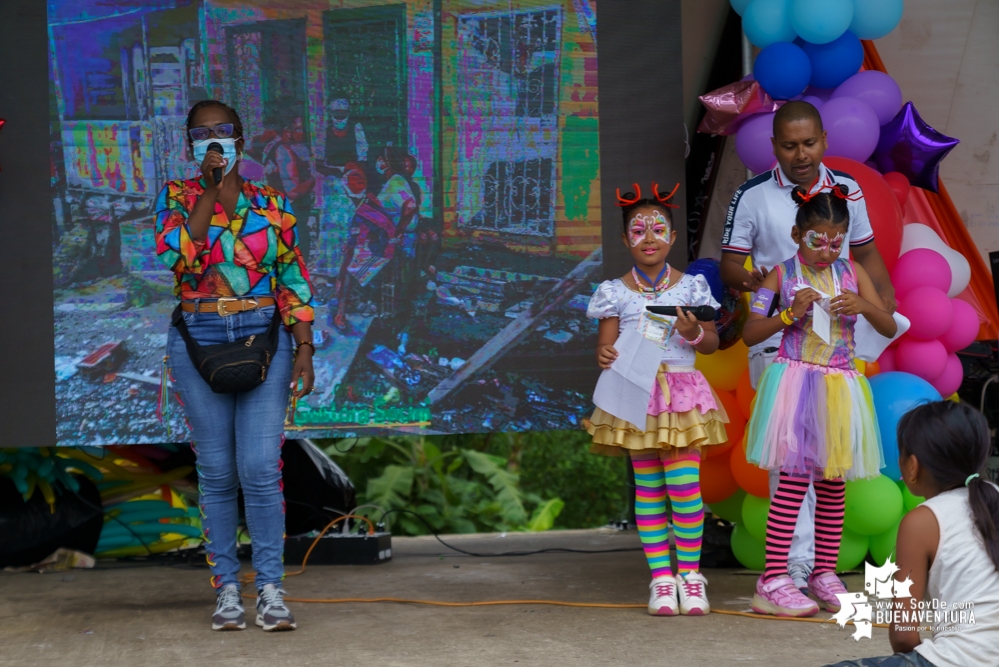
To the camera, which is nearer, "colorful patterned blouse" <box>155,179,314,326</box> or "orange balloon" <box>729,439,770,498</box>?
"colorful patterned blouse" <box>155,179,314,326</box>

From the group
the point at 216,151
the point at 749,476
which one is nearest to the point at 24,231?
the point at 216,151

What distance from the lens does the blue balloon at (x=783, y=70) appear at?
14.1ft

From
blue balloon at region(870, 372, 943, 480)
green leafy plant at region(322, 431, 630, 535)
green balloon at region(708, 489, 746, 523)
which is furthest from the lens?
green leafy plant at region(322, 431, 630, 535)

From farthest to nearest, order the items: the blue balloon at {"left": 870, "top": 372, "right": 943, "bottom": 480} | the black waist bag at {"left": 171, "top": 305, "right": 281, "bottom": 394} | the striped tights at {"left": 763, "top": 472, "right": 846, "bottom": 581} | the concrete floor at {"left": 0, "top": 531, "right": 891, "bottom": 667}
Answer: the blue balloon at {"left": 870, "top": 372, "right": 943, "bottom": 480} < the striped tights at {"left": 763, "top": 472, "right": 846, "bottom": 581} < the black waist bag at {"left": 171, "top": 305, "right": 281, "bottom": 394} < the concrete floor at {"left": 0, "top": 531, "right": 891, "bottom": 667}

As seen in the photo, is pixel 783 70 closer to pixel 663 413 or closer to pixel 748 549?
pixel 663 413

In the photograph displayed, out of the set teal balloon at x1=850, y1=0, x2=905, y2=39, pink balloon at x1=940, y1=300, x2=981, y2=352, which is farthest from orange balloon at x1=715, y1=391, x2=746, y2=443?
teal balloon at x1=850, y1=0, x2=905, y2=39

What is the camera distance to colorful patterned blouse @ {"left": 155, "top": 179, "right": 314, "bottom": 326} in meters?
3.52

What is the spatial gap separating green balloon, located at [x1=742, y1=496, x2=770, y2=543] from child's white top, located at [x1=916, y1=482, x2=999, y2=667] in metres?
1.90

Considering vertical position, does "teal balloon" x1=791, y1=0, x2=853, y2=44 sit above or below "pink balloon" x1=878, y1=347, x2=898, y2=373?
above

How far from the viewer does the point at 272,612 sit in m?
3.53

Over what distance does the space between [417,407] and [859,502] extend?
1.88m

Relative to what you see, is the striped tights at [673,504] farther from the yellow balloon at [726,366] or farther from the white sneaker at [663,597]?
the yellow balloon at [726,366]

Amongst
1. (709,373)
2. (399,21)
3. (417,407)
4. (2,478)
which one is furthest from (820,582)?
(2,478)

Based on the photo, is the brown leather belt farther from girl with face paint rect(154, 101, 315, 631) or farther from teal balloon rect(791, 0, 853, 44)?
teal balloon rect(791, 0, 853, 44)
